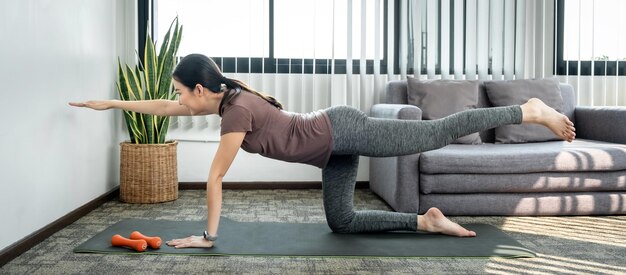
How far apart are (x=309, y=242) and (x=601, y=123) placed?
89.4 inches

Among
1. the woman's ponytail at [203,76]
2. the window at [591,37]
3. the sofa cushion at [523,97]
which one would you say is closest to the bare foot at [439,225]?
the woman's ponytail at [203,76]

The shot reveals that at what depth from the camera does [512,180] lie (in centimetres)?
340

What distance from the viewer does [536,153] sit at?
3.42 metres

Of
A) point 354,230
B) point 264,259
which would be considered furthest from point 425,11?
point 264,259

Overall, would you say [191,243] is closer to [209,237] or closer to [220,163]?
[209,237]

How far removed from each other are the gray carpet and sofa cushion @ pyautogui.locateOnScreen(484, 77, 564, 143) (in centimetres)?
71

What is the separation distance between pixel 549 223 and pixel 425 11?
1934 mm

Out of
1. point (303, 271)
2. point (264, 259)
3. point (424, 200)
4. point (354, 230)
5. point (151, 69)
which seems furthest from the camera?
point (151, 69)

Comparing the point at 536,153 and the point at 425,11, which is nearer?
the point at 536,153

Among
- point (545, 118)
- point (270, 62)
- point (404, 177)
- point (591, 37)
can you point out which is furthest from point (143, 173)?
point (591, 37)

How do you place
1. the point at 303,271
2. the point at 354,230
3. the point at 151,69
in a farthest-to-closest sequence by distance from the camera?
the point at 151,69 → the point at 354,230 → the point at 303,271

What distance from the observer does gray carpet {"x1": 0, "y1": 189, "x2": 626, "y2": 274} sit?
2.36 metres

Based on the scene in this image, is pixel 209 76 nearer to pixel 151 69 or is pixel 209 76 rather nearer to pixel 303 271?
pixel 303 271

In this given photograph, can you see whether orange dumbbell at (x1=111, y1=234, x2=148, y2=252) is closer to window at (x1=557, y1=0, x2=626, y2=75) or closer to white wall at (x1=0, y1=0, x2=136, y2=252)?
white wall at (x1=0, y1=0, x2=136, y2=252)
